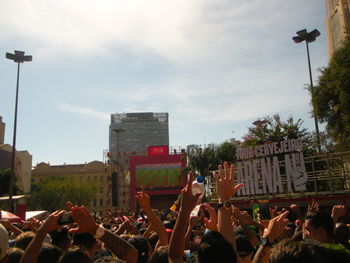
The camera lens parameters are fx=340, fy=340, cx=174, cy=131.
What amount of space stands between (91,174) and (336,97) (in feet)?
259

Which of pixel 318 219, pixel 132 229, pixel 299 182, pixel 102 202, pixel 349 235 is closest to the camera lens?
pixel 318 219

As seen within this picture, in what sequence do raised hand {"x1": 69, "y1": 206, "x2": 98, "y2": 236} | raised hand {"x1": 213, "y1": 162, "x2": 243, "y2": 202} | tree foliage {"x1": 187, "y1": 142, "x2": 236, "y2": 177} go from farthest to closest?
tree foliage {"x1": 187, "y1": 142, "x2": 236, "y2": 177} < raised hand {"x1": 213, "y1": 162, "x2": 243, "y2": 202} < raised hand {"x1": 69, "y1": 206, "x2": 98, "y2": 236}

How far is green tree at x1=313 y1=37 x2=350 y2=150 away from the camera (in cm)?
1712

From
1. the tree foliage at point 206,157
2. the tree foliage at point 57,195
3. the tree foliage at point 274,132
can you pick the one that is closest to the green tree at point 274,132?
the tree foliage at point 274,132

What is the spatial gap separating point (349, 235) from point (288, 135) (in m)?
21.7

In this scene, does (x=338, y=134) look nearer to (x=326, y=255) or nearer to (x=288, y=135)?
(x=288, y=135)

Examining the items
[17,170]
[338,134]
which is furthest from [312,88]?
[17,170]

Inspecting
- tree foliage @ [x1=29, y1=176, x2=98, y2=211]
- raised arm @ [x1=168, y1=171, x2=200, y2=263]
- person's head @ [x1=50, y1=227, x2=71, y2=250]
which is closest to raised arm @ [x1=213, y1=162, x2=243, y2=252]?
raised arm @ [x1=168, y1=171, x2=200, y2=263]

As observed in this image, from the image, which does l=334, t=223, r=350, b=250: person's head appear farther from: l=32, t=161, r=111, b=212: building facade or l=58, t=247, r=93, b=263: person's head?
l=32, t=161, r=111, b=212: building facade

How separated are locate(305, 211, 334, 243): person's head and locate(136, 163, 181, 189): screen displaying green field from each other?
172 ft

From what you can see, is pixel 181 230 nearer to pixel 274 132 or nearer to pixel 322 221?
pixel 322 221

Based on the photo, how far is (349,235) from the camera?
4.38 m

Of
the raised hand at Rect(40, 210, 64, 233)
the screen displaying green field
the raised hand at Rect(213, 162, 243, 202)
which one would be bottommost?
the raised hand at Rect(40, 210, 64, 233)

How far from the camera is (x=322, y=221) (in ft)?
11.1
